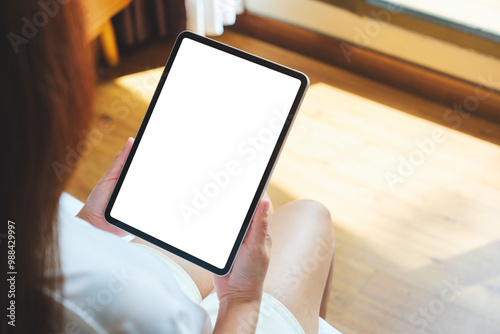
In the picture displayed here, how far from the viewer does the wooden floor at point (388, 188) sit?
1.34 m

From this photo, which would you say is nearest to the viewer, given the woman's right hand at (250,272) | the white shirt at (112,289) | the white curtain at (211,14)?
the white shirt at (112,289)

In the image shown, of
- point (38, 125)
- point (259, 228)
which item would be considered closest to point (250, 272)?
point (259, 228)

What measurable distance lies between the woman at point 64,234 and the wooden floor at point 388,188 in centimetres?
62

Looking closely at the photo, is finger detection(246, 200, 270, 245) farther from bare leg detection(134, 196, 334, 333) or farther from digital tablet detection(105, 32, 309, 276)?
bare leg detection(134, 196, 334, 333)

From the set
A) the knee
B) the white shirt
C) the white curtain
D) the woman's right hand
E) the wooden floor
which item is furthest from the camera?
the white curtain

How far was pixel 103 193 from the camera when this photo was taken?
0.83 m

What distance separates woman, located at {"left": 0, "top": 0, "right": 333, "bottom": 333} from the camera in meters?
0.39

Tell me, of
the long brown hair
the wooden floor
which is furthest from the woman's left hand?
the wooden floor

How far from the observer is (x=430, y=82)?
73.7 inches

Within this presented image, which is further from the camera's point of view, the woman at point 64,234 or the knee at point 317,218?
the knee at point 317,218

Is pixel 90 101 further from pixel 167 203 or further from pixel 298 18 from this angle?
pixel 298 18

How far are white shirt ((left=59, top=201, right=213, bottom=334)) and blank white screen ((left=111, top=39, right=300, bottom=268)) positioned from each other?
8.2 inches

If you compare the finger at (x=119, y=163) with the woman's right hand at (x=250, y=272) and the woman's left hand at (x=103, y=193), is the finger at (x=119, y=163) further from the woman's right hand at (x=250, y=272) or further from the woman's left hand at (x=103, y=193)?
the woman's right hand at (x=250, y=272)

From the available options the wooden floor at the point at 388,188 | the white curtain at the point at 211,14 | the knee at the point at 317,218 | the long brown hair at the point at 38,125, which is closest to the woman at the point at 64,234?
the long brown hair at the point at 38,125
